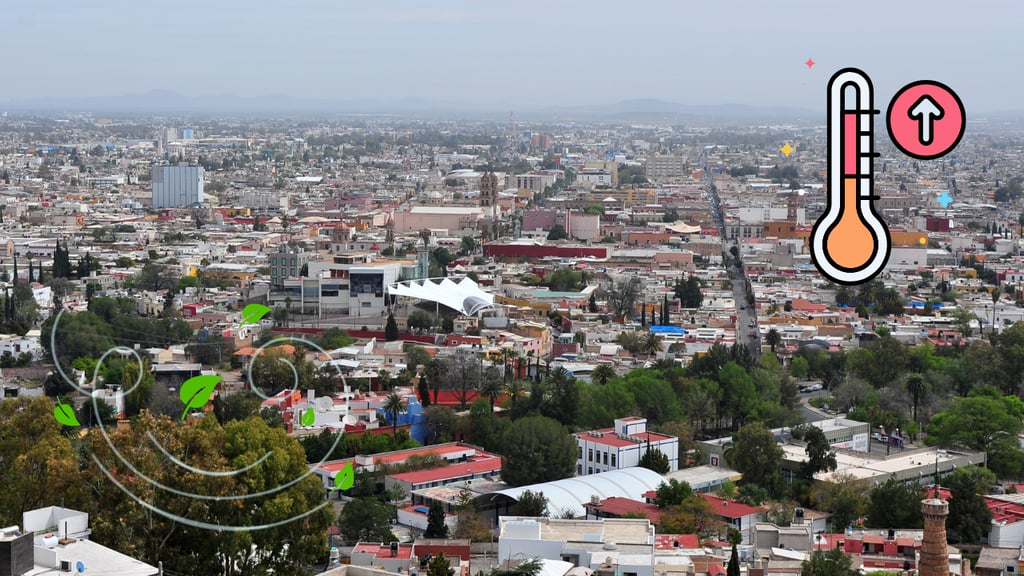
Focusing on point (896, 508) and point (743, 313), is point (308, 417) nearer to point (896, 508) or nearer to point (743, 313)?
point (896, 508)

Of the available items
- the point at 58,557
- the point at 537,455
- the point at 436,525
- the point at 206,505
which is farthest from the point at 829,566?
the point at 537,455

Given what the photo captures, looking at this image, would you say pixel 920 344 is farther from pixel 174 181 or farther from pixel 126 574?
pixel 174 181

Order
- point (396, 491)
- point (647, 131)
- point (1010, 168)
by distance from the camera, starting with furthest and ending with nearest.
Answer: point (647, 131) < point (1010, 168) < point (396, 491)

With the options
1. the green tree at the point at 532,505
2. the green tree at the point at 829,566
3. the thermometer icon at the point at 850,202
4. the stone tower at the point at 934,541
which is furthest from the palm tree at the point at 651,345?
the thermometer icon at the point at 850,202

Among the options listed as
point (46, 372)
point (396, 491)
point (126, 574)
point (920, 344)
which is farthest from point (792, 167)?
point (126, 574)

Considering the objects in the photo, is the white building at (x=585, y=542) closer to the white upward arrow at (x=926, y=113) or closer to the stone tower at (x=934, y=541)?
the stone tower at (x=934, y=541)
